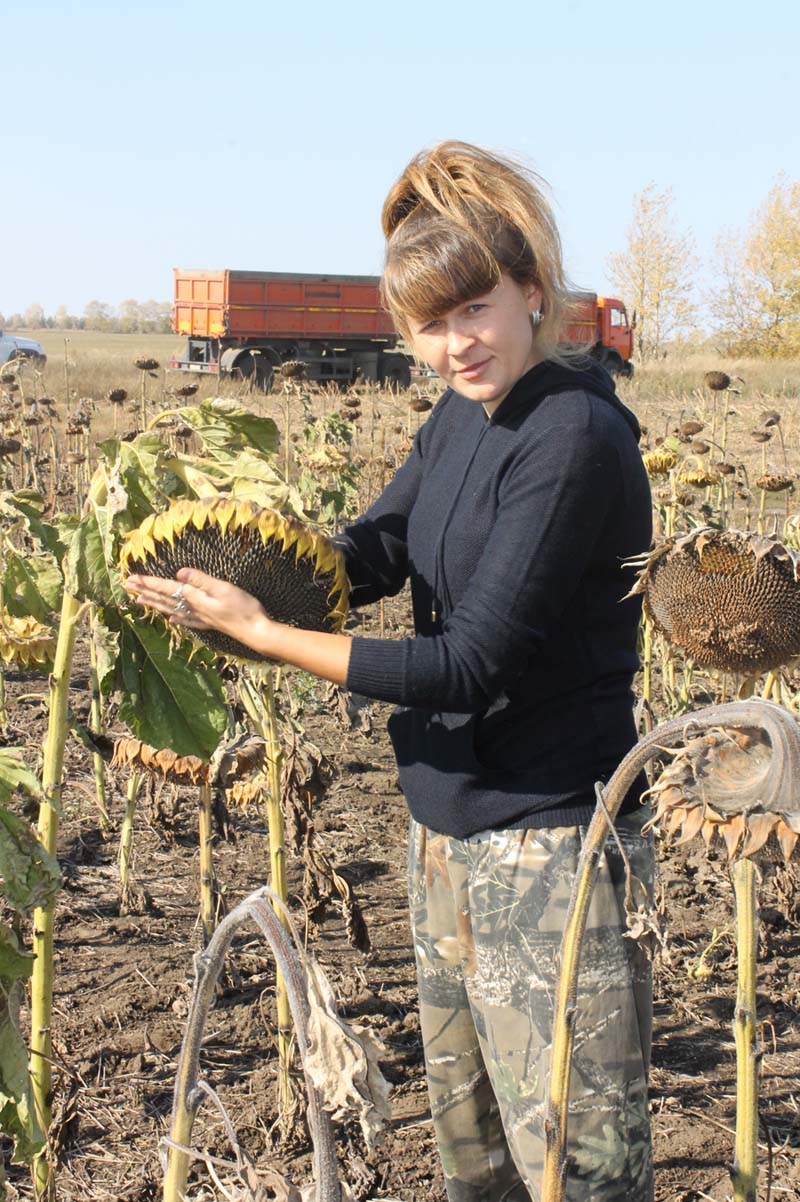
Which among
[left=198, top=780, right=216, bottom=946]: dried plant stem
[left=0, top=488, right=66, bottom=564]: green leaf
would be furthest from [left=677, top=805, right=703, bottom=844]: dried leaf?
[left=198, top=780, right=216, bottom=946]: dried plant stem

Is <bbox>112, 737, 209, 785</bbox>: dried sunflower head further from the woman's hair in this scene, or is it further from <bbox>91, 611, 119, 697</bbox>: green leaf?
the woman's hair

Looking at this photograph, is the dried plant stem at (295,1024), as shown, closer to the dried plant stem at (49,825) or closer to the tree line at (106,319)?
the dried plant stem at (49,825)

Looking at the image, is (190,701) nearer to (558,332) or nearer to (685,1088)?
(558,332)

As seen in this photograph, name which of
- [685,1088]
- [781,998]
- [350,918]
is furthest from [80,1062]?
[781,998]

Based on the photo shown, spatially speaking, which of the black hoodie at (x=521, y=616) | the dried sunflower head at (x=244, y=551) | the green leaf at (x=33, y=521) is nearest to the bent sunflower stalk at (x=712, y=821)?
the black hoodie at (x=521, y=616)

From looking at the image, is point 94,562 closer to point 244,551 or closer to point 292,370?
point 244,551

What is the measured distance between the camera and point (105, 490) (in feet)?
6.60

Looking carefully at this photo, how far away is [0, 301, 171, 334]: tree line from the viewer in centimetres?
7638

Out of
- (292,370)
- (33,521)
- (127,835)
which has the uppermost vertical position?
(292,370)

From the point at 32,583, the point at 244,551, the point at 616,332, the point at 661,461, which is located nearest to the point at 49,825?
the point at 32,583

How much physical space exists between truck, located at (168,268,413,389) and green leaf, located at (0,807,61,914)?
26.6m

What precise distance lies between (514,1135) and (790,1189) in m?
1.13

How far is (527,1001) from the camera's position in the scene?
7.25ft

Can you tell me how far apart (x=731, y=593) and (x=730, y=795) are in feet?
2.71
